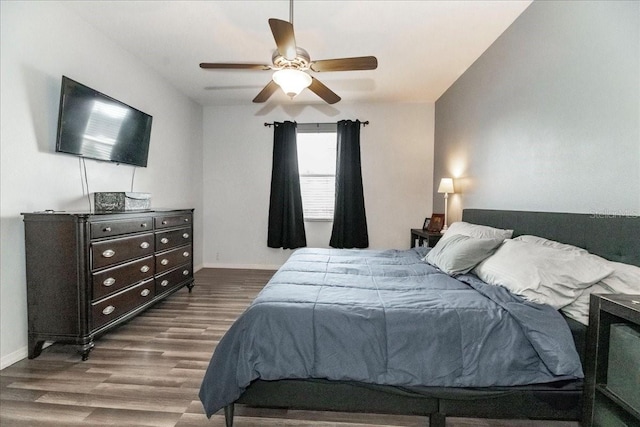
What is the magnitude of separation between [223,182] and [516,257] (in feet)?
14.3

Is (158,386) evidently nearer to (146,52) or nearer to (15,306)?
(15,306)

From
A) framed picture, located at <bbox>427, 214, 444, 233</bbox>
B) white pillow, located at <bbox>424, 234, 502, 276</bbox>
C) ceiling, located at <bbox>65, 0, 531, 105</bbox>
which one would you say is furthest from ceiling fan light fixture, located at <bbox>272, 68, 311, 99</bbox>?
framed picture, located at <bbox>427, 214, 444, 233</bbox>

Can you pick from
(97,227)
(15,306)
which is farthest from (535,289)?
(15,306)

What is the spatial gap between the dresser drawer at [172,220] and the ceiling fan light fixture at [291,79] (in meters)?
1.82

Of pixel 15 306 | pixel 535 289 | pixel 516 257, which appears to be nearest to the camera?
pixel 535 289

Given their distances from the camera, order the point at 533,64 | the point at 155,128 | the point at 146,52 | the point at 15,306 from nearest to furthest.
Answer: the point at 15,306 < the point at 533,64 < the point at 146,52 < the point at 155,128

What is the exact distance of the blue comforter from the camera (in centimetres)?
136

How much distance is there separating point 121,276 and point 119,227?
408 millimetres

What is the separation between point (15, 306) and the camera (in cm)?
212

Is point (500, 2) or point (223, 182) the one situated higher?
point (500, 2)

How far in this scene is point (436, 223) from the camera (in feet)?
13.4

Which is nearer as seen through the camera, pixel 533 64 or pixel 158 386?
pixel 158 386

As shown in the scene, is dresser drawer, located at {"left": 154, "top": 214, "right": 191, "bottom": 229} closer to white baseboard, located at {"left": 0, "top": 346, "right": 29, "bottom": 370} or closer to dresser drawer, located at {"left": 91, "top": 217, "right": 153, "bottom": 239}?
dresser drawer, located at {"left": 91, "top": 217, "right": 153, "bottom": 239}

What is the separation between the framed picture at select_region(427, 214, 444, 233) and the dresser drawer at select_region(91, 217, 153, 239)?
11.3 ft
